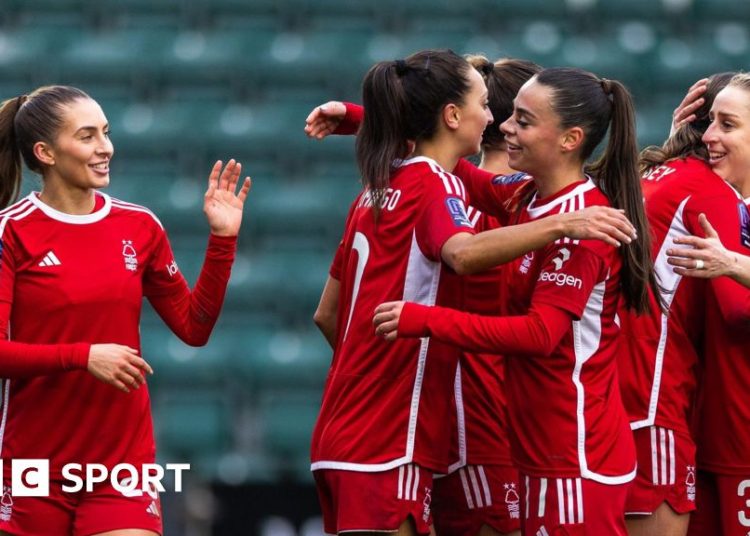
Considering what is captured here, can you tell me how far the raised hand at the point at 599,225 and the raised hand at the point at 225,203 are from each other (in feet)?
3.72

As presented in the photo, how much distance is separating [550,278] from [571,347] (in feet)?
0.61

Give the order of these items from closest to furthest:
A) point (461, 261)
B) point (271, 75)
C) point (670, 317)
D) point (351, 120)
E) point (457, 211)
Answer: point (461, 261) → point (457, 211) → point (670, 317) → point (351, 120) → point (271, 75)

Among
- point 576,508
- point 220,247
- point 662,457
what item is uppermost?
point 220,247

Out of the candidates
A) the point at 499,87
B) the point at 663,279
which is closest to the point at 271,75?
the point at 499,87

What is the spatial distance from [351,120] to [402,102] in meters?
0.60

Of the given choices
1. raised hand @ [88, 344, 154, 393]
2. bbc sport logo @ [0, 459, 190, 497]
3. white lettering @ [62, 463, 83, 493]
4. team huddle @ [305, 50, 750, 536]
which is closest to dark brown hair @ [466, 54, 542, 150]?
team huddle @ [305, 50, 750, 536]

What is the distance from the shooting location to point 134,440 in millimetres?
3898

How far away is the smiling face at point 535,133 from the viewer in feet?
11.6

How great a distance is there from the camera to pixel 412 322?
10.8 feet

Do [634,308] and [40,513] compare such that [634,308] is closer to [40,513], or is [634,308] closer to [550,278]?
[550,278]

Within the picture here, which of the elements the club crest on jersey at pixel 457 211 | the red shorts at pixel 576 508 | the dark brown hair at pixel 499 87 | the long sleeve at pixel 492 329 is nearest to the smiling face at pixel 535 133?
the club crest on jersey at pixel 457 211

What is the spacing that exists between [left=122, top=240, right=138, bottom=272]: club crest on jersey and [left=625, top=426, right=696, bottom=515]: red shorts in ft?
5.02

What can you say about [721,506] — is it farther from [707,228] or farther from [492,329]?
[492,329]

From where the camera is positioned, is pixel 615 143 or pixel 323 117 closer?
pixel 615 143
